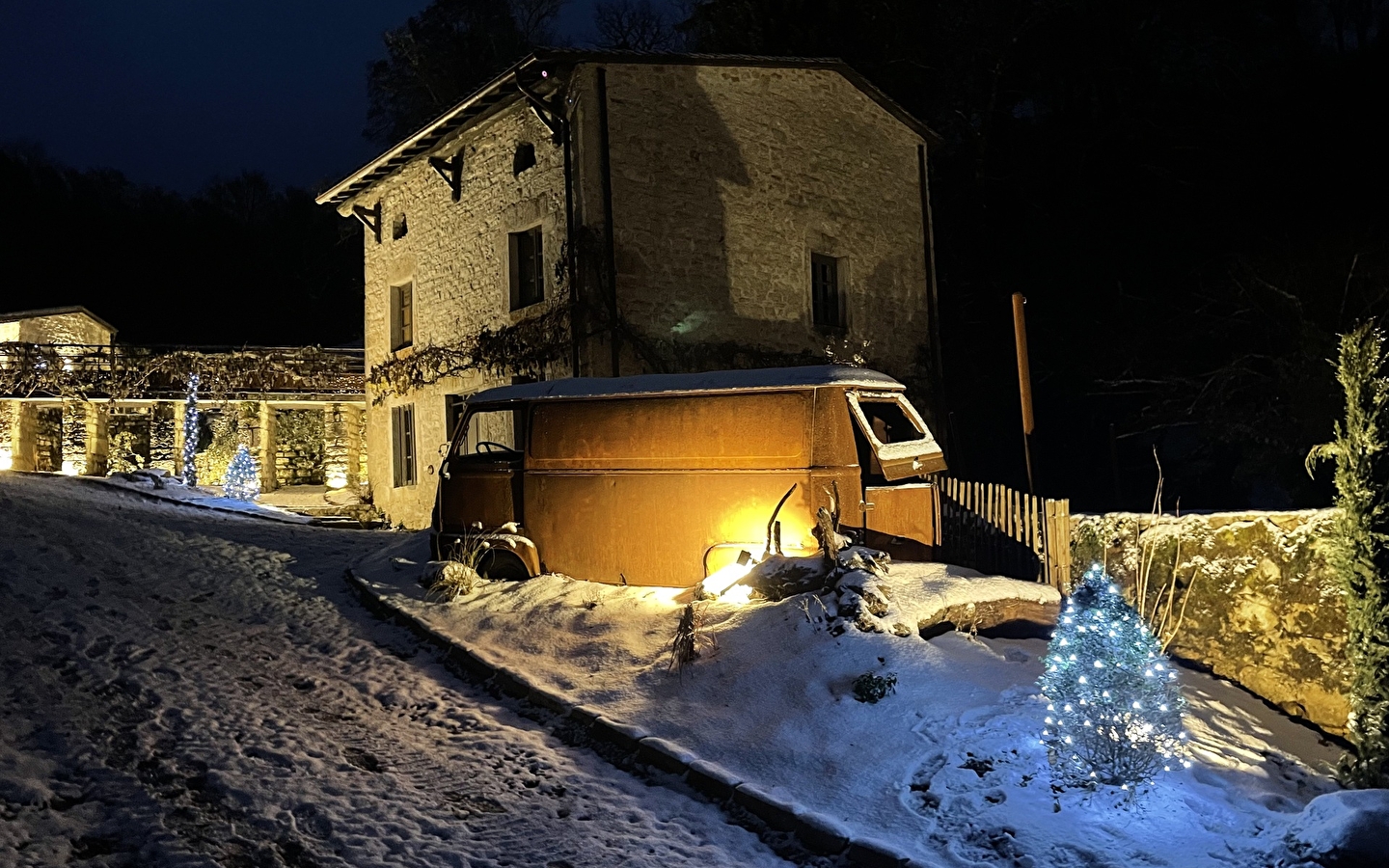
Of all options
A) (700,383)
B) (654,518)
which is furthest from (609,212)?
(654,518)

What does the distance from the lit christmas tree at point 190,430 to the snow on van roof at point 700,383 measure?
15.0m

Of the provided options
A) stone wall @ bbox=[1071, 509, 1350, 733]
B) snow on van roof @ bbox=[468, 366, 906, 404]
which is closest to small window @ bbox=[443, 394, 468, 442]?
snow on van roof @ bbox=[468, 366, 906, 404]

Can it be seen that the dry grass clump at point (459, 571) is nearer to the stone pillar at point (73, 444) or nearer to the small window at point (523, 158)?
the small window at point (523, 158)

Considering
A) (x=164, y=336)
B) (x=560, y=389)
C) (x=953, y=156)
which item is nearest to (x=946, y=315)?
(x=953, y=156)

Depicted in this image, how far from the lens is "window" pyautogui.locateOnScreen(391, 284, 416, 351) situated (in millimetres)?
17375

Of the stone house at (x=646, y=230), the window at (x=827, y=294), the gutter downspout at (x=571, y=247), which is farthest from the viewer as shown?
the window at (x=827, y=294)

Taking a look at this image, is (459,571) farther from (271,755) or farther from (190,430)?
(190,430)

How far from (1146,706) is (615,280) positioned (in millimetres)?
9340

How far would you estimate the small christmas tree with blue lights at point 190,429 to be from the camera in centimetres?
2102

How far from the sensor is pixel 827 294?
15.4m

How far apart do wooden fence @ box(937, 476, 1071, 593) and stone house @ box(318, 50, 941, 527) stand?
16.4ft

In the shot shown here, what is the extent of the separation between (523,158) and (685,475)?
7.89 m

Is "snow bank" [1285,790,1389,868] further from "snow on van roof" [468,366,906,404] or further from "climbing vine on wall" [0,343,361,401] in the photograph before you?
"climbing vine on wall" [0,343,361,401]

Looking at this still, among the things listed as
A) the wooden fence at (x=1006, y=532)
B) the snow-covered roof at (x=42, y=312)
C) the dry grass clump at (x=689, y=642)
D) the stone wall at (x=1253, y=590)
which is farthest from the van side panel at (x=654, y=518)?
the snow-covered roof at (x=42, y=312)
